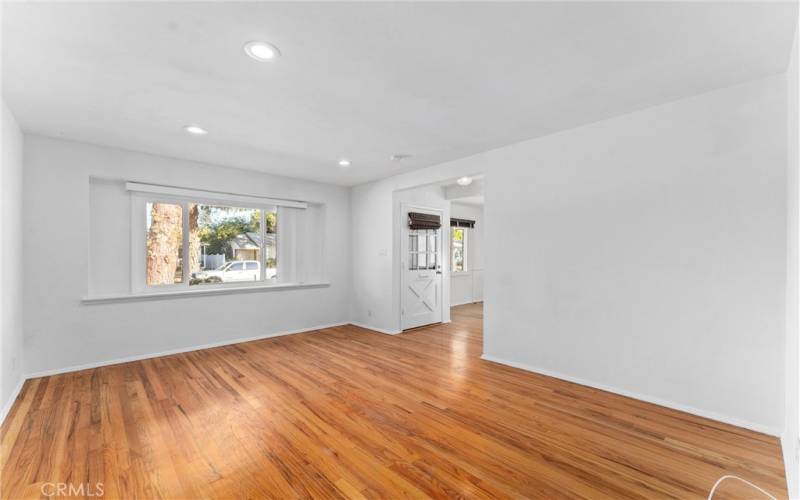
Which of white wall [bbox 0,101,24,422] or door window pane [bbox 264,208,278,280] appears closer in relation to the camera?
white wall [bbox 0,101,24,422]

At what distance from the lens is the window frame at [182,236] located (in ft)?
13.6

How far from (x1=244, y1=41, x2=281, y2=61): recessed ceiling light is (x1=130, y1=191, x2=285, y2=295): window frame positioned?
3.12 m

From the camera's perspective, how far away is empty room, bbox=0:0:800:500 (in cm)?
185

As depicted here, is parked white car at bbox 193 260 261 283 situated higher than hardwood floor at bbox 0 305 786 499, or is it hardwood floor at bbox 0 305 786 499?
parked white car at bbox 193 260 261 283

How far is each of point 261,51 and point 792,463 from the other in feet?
12.2

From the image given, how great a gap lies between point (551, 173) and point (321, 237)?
12.6 feet

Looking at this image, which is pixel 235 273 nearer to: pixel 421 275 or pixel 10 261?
pixel 10 261

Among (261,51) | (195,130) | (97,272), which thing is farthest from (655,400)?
(97,272)

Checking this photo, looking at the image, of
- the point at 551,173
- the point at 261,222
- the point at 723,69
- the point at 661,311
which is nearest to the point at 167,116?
the point at 261,222

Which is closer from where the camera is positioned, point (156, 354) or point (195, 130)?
point (195, 130)

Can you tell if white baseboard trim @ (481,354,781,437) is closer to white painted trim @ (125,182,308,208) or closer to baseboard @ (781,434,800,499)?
baseboard @ (781,434,800,499)

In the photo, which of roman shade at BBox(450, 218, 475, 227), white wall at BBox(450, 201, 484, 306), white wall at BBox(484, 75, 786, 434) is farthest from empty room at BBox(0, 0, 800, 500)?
white wall at BBox(450, 201, 484, 306)

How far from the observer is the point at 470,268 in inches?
344

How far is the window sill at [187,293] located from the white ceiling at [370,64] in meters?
1.76
